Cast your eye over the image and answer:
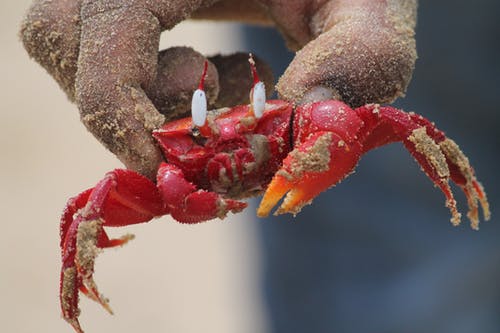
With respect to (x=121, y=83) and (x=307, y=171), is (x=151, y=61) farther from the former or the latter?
(x=307, y=171)

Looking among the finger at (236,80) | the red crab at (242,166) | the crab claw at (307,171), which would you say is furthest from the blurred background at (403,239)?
the crab claw at (307,171)

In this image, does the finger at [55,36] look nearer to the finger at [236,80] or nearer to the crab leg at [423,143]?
the finger at [236,80]

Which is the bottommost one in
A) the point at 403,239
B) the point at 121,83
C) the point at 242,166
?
the point at 403,239

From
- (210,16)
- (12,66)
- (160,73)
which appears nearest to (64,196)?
(12,66)

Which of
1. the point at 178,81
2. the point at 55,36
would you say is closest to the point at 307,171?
the point at 178,81

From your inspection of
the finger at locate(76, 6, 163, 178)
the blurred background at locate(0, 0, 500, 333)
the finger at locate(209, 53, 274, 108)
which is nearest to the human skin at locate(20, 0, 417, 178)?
the finger at locate(76, 6, 163, 178)

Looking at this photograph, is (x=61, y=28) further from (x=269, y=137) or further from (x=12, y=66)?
(x=12, y=66)

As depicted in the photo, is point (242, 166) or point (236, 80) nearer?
point (242, 166)

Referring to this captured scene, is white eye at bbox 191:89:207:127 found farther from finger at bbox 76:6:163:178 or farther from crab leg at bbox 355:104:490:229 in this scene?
crab leg at bbox 355:104:490:229
